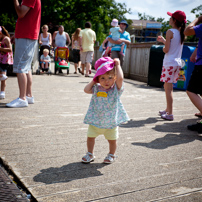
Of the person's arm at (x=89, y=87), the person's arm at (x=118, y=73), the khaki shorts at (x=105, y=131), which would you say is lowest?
the khaki shorts at (x=105, y=131)

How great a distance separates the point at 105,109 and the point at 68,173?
74cm

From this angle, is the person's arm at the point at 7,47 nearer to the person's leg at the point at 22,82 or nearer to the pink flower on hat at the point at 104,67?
the person's leg at the point at 22,82

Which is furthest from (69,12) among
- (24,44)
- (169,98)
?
(169,98)

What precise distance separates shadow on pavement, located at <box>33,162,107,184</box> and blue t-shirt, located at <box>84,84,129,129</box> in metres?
0.43

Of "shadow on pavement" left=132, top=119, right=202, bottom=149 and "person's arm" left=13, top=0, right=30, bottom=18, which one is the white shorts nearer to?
"shadow on pavement" left=132, top=119, right=202, bottom=149

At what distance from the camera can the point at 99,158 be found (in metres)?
3.16

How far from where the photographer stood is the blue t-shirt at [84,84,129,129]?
2928mm

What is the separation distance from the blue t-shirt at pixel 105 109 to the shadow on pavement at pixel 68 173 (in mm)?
435

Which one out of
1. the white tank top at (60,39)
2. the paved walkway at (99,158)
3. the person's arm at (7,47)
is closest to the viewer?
the paved walkway at (99,158)

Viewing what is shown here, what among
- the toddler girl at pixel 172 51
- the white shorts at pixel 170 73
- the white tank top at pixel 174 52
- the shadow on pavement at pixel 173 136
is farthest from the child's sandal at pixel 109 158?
the white tank top at pixel 174 52

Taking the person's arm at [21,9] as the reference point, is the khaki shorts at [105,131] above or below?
below

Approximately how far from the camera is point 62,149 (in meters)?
3.35

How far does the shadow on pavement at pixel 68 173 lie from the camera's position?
2568 millimetres

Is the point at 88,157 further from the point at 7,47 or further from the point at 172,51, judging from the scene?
the point at 7,47
